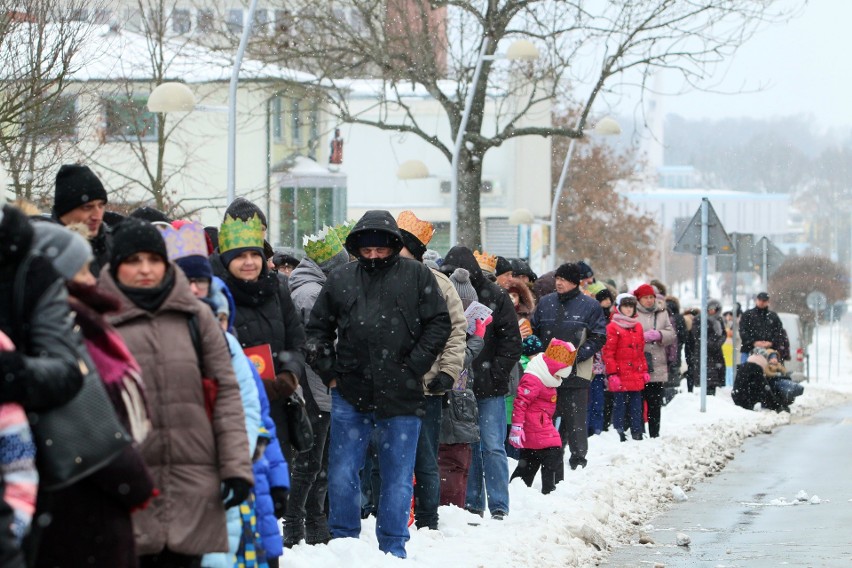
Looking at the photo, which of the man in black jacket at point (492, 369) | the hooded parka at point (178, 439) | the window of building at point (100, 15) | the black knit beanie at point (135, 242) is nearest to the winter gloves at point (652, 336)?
the window of building at point (100, 15)

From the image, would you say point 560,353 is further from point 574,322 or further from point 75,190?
point 75,190

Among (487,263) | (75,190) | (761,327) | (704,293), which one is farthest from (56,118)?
(761,327)

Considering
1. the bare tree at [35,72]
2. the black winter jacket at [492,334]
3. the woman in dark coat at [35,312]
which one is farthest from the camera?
the bare tree at [35,72]

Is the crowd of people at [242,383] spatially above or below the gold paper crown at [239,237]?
below

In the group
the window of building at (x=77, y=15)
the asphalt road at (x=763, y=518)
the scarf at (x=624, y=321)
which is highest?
the window of building at (x=77, y=15)

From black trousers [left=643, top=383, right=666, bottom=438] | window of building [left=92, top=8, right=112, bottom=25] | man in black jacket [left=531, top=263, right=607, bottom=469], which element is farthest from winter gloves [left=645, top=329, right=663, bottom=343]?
window of building [left=92, top=8, right=112, bottom=25]

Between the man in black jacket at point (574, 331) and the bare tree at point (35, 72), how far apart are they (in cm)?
472

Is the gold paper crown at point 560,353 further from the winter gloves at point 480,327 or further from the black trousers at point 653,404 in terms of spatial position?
the black trousers at point 653,404

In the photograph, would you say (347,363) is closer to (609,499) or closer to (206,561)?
(206,561)

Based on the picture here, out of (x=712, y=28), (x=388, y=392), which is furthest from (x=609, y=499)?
(x=712, y=28)

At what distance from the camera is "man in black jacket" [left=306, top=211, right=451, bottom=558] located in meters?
8.58

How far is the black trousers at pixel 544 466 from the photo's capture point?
39.7 ft

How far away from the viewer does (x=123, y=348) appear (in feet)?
15.7

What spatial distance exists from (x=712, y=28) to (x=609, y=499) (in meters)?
15.7
